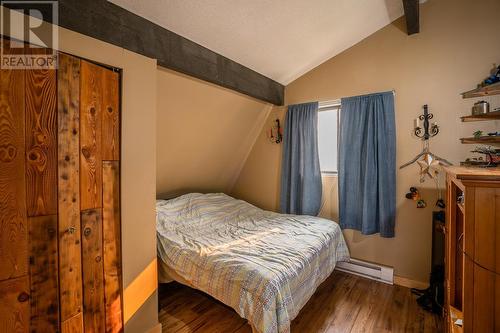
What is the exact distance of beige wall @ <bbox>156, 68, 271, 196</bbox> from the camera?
8.06ft

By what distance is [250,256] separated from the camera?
1833 millimetres

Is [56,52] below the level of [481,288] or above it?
above

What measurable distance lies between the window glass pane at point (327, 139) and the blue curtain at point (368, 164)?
19 centimetres

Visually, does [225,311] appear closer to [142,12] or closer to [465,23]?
[142,12]

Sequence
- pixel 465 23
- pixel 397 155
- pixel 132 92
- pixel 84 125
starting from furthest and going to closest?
1. pixel 397 155
2. pixel 465 23
3. pixel 132 92
4. pixel 84 125

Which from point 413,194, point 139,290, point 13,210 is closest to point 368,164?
point 413,194

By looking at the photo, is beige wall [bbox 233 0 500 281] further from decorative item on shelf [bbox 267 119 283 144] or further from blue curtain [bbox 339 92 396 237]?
decorative item on shelf [bbox 267 119 283 144]

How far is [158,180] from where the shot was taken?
3078mm

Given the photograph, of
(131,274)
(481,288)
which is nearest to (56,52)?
(131,274)

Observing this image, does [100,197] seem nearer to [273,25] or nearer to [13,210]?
[13,210]

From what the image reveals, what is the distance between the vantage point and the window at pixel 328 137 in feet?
10.0

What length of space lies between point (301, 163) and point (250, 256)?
5.47 feet

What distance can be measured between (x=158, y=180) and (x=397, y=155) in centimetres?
287

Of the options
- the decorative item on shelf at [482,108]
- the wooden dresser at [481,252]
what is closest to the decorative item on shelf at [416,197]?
the decorative item on shelf at [482,108]
